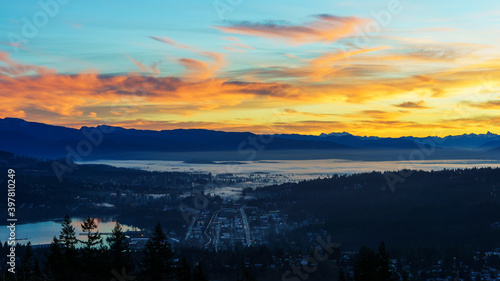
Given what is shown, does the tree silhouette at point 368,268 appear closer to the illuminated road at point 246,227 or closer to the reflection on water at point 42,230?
the illuminated road at point 246,227

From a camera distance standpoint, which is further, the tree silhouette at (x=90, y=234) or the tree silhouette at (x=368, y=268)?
the tree silhouette at (x=90, y=234)

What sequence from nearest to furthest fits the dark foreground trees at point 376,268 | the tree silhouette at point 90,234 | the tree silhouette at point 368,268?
the dark foreground trees at point 376,268, the tree silhouette at point 368,268, the tree silhouette at point 90,234

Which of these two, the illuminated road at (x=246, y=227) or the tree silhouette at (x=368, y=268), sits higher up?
the tree silhouette at (x=368, y=268)

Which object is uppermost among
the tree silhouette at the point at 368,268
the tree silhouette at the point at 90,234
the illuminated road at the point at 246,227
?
the tree silhouette at the point at 90,234

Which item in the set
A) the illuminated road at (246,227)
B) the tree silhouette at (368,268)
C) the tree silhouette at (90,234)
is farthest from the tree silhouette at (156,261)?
the illuminated road at (246,227)

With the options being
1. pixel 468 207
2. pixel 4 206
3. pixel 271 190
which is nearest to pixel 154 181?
pixel 271 190

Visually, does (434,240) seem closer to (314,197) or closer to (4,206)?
(314,197)

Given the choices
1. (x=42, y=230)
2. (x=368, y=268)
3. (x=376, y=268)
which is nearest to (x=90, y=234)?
(x=368, y=268)

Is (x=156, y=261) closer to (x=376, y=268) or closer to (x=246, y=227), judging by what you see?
(x=376, y=268)
